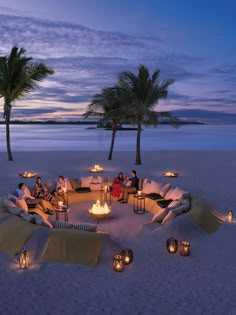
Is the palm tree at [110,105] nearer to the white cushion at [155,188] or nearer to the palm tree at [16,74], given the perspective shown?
the palm tree at [16,74]

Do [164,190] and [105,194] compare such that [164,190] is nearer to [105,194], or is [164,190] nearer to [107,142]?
[105,194]

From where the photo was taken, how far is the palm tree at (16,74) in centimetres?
2481

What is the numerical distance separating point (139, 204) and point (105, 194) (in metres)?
1.62

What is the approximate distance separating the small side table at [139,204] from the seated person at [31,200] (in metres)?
3.20

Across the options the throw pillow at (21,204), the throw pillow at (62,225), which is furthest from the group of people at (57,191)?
the throw pillow at (62,225)

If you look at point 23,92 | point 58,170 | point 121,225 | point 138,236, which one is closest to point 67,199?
point 121,225

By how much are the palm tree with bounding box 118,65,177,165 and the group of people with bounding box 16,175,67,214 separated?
41.3 feet

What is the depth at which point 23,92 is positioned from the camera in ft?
85.8

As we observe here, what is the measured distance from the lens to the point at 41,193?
12.9 metres

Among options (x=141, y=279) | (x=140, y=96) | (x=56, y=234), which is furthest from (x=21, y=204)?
(x=140, y=96)

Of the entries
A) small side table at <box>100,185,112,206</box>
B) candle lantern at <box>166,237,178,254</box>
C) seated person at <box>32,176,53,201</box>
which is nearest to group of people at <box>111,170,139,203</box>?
small side table at <box>100,185,112,206</box>

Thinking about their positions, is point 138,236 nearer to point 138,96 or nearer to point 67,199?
point 67,199

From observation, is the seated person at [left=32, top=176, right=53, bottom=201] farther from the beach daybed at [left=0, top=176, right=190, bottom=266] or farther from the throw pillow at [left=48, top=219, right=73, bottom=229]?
the throw pillow at [left=48, top=219, right=73, bottom=229]

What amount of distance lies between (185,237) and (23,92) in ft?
66.2
